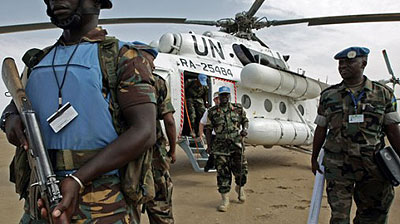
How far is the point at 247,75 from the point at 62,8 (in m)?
6.19

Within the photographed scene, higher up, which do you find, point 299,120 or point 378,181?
point 378,181

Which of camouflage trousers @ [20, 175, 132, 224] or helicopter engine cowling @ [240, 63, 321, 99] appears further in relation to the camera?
helicopter engine cowling @ [240, 63, 321, 99]

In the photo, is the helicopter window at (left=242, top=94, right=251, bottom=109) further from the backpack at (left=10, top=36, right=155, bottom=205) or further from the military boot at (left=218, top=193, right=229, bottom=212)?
the backpack at (left=10, top=36, right=155, bottom=205)

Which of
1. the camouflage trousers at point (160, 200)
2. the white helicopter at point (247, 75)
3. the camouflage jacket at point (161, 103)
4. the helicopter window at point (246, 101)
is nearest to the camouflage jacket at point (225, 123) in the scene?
the white helicopter at point (247, 75)

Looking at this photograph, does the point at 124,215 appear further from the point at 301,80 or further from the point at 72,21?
the point at 301,80

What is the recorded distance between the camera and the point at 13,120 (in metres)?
1.36

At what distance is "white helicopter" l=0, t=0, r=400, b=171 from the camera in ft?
21.6

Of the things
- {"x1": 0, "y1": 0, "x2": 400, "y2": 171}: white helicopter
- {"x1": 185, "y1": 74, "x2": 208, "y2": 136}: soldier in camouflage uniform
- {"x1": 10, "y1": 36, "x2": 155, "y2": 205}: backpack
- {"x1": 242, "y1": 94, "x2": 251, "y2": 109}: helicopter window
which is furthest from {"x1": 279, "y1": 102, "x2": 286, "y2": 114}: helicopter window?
{"x1": 10, "y1": 36, "x2": 155, "y2": 205}: backpack

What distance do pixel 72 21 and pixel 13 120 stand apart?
43 cm

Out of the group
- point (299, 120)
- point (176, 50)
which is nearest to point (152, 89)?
point (176, 50)

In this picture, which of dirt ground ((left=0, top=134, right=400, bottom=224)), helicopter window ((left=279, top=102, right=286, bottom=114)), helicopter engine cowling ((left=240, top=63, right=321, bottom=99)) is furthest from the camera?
helicopter window ((left=279, top=102, right=286, bottom=114))

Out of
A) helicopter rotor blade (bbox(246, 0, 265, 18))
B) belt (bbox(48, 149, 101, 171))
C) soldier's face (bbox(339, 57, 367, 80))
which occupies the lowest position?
belt (bbox(48, 149, 101, 171))

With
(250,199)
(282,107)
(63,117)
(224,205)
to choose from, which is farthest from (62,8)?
(282,107)

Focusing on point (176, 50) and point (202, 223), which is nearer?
point (202, 223)
